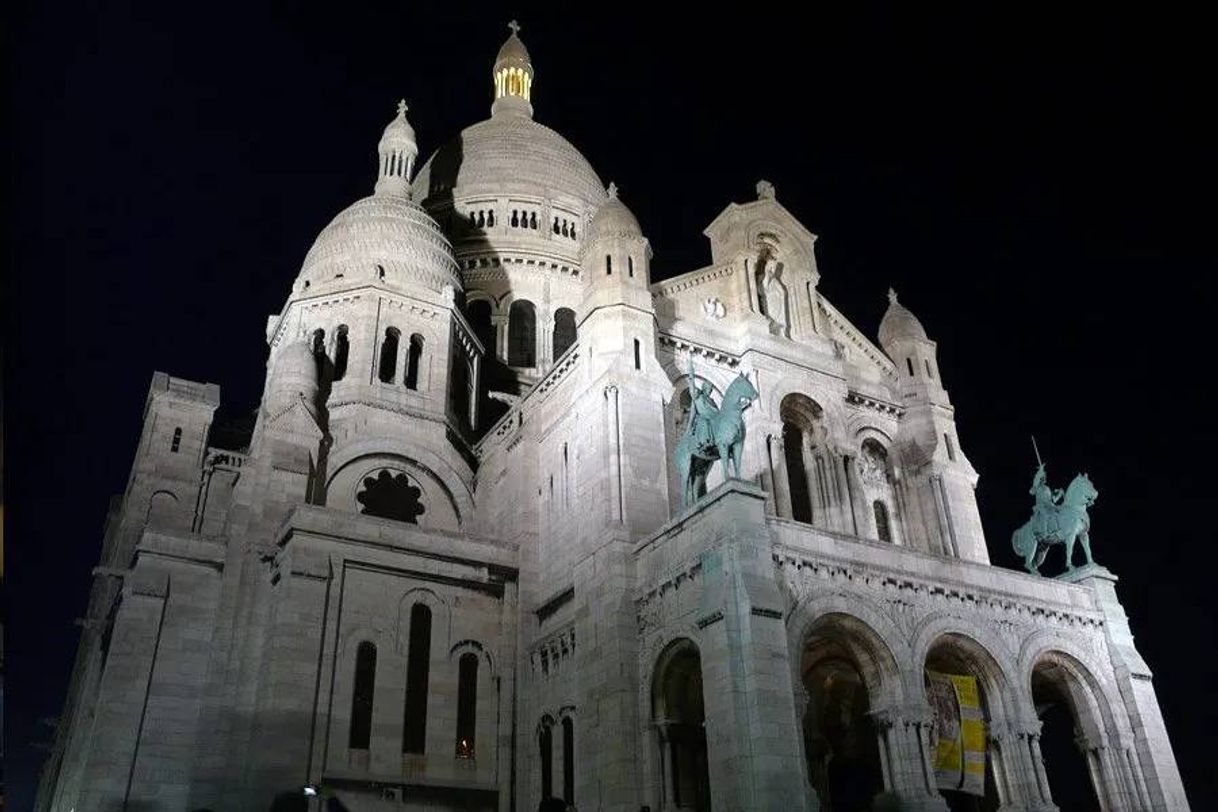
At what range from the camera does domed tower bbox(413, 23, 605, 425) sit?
5194cm

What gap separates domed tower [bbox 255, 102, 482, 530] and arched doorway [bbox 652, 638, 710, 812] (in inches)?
588

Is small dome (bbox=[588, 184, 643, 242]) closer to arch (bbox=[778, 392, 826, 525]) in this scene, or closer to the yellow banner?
arch (bbox=[778, 392, 826, 525])

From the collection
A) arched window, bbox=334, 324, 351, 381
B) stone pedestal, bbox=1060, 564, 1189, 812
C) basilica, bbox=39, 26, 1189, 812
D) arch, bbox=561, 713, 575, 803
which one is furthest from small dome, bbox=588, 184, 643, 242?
stone pedestal, bbox=1060, 564, 1189, 812

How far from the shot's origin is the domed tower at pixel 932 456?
36.6 meters

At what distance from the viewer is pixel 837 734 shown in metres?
31.1

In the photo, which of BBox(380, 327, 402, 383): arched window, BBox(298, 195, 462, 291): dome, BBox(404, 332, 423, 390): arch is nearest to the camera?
BBox(380, 327, 402, 383): arched window

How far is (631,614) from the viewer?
27234mm

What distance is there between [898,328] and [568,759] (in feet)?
75.1

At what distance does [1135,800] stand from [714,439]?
15.4 m

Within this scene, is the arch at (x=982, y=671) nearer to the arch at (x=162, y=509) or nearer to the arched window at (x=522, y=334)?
the arch at (x=162, y=509)

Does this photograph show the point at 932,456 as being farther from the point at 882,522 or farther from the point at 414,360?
the point at 414,360

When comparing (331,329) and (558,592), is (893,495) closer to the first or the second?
(558,592)

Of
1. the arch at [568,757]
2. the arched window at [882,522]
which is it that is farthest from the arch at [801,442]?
the arch at [568,757]

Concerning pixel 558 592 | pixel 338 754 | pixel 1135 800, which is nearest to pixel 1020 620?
pixel 1135 800
